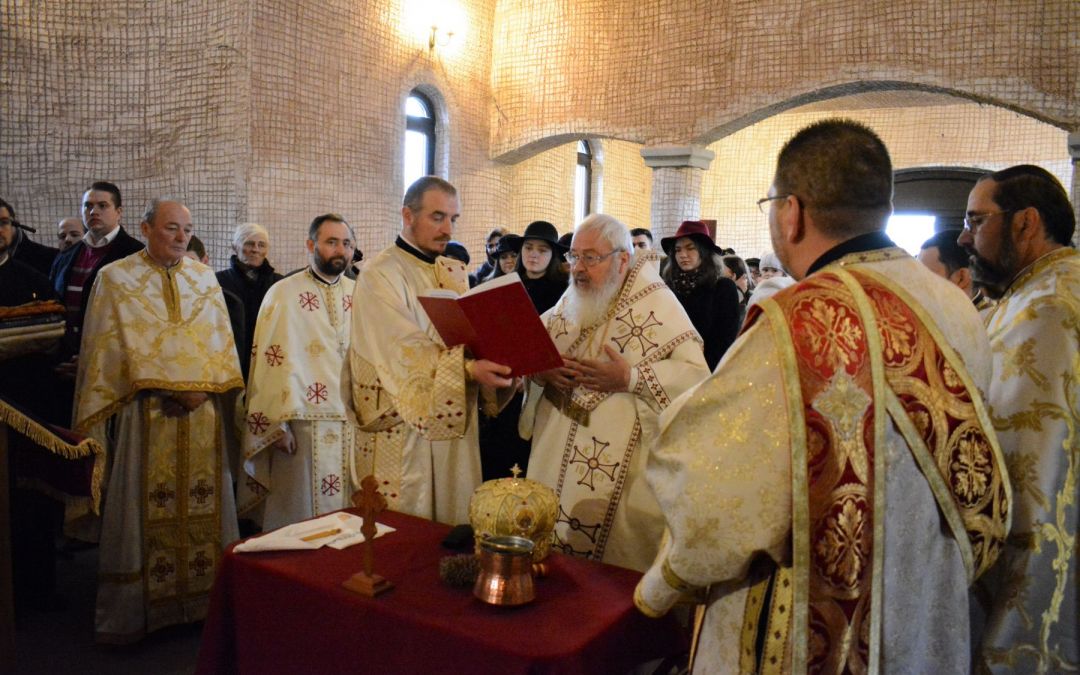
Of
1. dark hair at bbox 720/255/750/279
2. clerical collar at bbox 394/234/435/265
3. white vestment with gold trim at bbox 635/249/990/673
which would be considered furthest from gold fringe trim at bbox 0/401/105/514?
dark hair at bbox 720/255/750/279

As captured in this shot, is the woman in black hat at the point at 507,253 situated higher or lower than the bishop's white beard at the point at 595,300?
higher

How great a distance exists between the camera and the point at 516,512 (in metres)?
1.93

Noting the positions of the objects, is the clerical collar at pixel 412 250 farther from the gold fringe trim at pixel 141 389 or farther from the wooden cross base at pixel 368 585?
the wooden cross base at pixel 368 585

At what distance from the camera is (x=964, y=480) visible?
1537mm

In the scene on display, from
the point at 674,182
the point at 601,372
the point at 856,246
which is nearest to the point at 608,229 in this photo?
the point at 601,372

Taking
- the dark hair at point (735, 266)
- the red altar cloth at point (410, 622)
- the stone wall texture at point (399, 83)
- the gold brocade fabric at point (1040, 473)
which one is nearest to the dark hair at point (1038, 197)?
the gold brocade fabric at point (1040, 473)

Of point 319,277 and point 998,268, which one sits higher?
point 998,268

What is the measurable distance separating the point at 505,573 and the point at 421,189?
1.73 m

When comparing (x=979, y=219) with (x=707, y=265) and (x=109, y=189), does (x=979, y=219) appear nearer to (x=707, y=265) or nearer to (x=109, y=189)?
(x=707, y=265)

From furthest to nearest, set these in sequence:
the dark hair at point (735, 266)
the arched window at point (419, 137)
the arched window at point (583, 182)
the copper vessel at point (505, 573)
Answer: the arched window at point (583, 182)
the arched window at point (419, 137)
the dark hair at point (735, 266)
the copper vessel at point (505, 573)

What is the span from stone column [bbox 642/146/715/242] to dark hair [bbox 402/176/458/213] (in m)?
5.95

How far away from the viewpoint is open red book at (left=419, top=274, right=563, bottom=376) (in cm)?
235

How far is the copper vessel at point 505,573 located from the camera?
179 cm

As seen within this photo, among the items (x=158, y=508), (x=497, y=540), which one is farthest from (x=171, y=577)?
(x=497, y=540)
